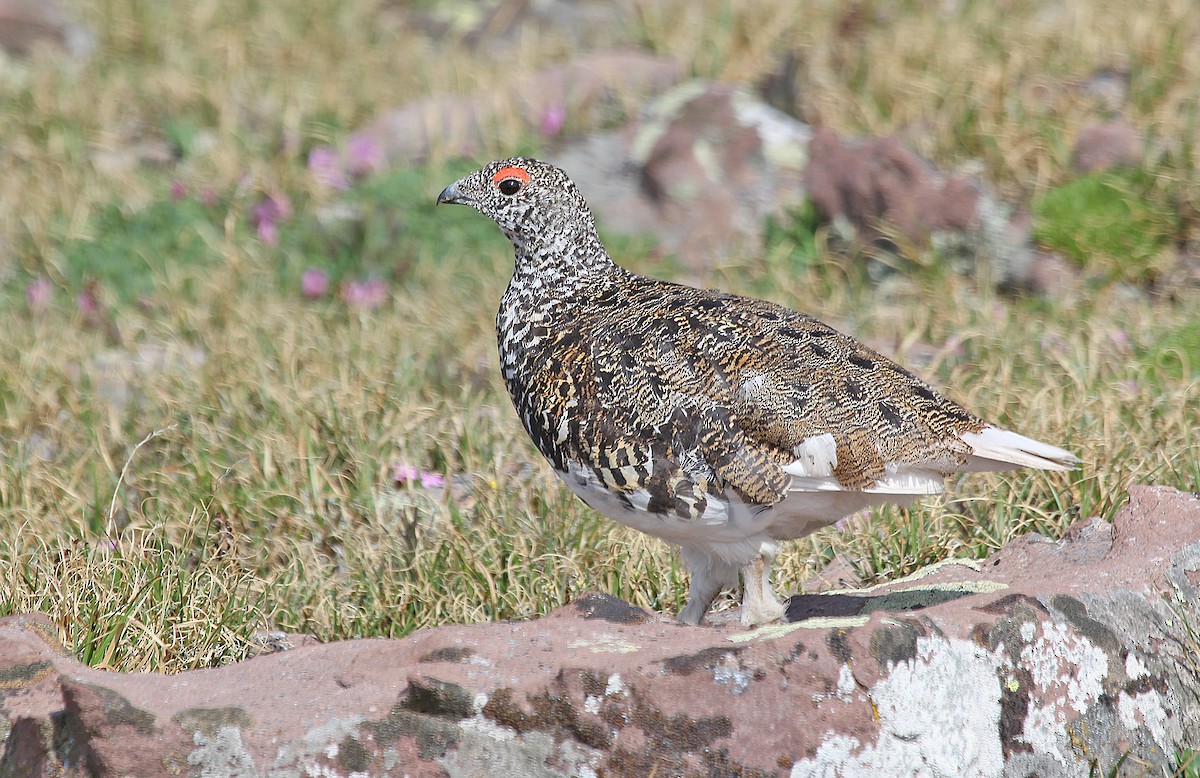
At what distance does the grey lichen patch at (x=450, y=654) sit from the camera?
271 centimetres

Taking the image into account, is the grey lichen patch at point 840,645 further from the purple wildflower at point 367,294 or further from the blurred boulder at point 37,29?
the blurred boulder at point 37,29

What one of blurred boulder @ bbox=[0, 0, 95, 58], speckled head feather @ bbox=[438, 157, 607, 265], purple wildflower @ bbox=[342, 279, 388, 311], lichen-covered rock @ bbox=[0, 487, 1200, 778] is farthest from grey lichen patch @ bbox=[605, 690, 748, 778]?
blurred boulder @ bbox=[0, 0, 95, 58]

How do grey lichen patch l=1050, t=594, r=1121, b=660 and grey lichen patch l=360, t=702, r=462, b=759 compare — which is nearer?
grey lichen patch l=360, t=702, r=462, b=759

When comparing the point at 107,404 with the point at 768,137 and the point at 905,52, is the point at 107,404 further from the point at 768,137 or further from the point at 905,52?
the point at 905,52

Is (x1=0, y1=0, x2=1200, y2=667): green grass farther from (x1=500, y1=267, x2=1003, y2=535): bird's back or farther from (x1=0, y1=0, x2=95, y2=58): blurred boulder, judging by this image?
Answer: (x1=500, y1=267, x2=1003, y2=535): bird's back

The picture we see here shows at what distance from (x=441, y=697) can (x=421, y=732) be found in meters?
0.08

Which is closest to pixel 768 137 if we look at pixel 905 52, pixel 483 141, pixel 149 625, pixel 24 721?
pixel 905 52

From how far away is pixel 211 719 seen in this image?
8.53 ft

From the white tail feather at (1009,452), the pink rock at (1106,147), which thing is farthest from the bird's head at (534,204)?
the pink rock at (1106,147)

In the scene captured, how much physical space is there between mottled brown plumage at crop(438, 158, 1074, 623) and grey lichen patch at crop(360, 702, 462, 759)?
0.82 metres

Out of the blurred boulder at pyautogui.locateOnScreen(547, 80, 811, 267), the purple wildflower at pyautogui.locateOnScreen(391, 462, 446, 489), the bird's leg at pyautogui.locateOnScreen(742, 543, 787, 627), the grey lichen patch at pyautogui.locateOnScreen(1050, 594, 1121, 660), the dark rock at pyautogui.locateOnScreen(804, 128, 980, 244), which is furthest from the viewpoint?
the blurred boulder at pyautogui.locateOnScreen(547, 80, 811, 267)

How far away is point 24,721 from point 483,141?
5865 millimetres

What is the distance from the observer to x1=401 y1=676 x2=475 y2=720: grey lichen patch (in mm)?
2594

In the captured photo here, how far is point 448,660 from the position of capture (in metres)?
2.71
